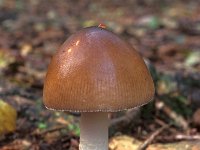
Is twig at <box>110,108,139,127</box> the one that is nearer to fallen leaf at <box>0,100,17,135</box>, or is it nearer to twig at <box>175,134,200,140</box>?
twig at <box>175,134,200,140</box>

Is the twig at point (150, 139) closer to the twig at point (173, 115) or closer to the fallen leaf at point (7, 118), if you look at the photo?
the twig at point (173, 115)

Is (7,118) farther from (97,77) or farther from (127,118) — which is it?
(97,77)

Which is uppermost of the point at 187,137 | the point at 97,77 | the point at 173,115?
the point at 97,77

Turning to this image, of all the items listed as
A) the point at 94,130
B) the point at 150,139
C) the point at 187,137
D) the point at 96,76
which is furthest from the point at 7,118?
the point at 187,137

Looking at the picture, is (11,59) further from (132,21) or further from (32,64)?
(132,21)

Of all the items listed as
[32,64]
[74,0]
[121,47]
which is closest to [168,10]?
[74,0]

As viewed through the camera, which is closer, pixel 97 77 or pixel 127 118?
pixel 97 77

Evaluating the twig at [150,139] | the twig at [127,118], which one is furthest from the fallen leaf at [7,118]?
the twig at [150,139]
